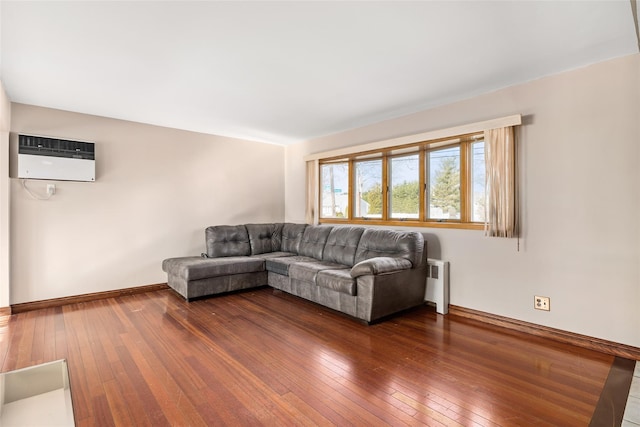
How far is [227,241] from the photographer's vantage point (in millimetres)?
4871

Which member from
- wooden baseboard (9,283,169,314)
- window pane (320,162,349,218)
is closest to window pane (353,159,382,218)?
window pane (320,162,349,218)

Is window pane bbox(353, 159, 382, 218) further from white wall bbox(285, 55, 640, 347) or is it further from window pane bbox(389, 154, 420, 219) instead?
white wall bbox(285, 55, 640, 347)

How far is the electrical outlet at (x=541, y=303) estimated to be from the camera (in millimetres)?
2945

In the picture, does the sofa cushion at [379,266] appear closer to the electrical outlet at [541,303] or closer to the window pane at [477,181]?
the window pane at [477,181]

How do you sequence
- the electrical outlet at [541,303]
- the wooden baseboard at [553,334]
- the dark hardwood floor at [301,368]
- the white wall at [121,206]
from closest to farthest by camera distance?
the dark hardwood floor at [301,368] < the wooden baseboard at [553,334] < the electrical outlet at [541,303] < the white wall at [121,206]

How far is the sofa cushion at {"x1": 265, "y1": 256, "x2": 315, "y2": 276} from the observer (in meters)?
4.24

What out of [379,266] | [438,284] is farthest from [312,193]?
[438,284]

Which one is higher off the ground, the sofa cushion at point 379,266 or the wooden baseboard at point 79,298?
the sofa cushion at point 379,266

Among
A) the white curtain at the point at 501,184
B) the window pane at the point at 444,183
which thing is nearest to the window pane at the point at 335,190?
the window pane at the point at 444,183

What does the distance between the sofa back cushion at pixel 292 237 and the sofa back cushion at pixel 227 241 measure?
2.01ft

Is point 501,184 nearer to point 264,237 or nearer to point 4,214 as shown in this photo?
point 264,237

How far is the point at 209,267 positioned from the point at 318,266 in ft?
4.61

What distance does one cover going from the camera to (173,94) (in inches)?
133

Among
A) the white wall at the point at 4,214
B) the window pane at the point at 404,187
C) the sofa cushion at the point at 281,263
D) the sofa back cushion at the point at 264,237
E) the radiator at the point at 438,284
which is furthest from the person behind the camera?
the sofa back cushion at the point at 264,237
